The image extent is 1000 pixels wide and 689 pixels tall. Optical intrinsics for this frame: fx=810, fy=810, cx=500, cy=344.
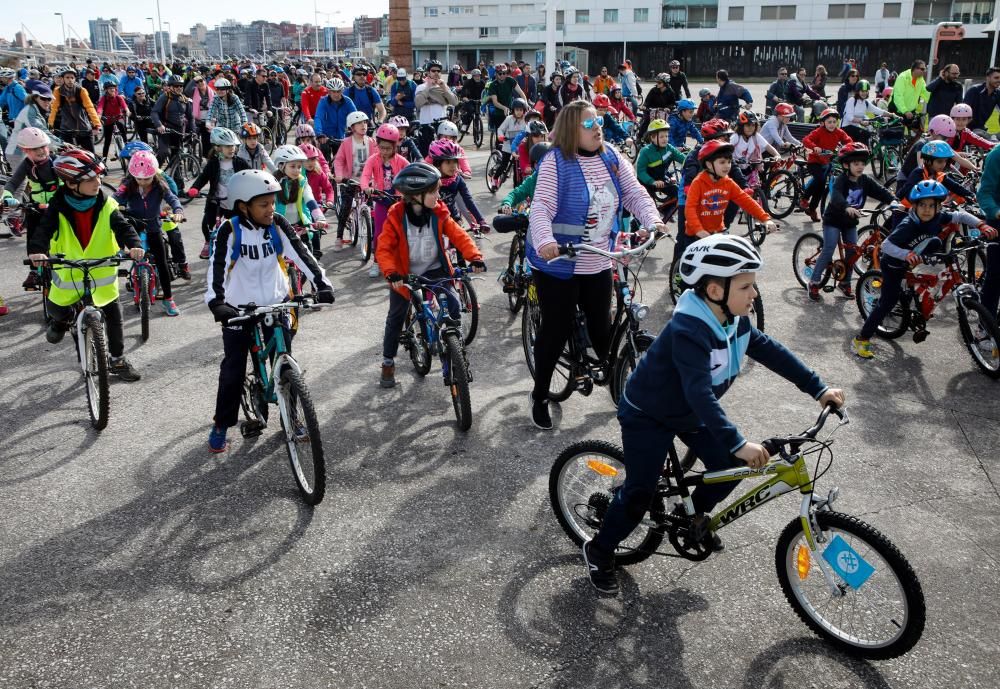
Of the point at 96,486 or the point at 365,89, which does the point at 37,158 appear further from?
the point at 365,89

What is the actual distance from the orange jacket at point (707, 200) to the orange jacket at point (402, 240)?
2.33 m

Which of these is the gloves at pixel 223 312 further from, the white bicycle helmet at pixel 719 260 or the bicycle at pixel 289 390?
the white bicycle helmet at pixel 719 260

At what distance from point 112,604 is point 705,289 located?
3.27 metres

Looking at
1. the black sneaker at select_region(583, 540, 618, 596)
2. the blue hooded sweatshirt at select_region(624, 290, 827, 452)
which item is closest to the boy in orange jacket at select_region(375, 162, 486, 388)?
the black sneaker at select_region(583, 540, 618, 596)

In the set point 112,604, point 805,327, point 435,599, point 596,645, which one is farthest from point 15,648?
point 805,327

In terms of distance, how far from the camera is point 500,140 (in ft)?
52.5

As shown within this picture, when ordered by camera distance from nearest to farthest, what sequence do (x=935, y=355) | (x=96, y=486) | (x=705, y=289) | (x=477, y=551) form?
1. (x=705, y=289)
2. (x=477, y=551)
3. (x=96, y=486)
4. (x=935, y=355)

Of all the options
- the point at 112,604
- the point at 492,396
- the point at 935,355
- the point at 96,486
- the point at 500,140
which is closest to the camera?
the point at 112,604

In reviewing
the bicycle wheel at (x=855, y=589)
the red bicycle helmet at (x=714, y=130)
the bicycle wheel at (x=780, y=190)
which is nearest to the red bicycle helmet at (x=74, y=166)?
A: the bicycle wheel at (x=855, y=589)

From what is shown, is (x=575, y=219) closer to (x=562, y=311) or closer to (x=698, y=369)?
(x=562, y=311)

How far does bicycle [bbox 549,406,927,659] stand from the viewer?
334 centimetres

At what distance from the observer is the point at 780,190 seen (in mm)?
13883

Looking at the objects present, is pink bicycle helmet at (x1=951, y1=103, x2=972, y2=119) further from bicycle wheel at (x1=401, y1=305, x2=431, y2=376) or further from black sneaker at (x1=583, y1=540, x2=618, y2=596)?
black sneaker at (x1=583, y1=540, x2=618, y2=596)

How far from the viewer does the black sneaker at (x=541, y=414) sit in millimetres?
6006
